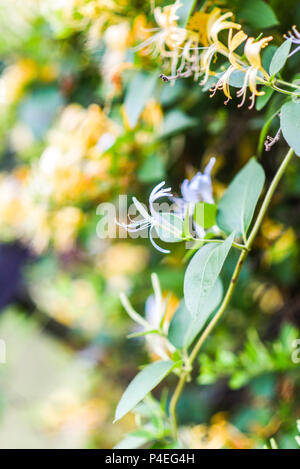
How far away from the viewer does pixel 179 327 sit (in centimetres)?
34

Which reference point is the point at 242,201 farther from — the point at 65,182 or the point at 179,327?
the point at 65,182

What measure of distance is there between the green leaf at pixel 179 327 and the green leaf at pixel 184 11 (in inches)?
7.9

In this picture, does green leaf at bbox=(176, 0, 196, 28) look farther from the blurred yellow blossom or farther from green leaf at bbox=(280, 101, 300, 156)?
the blurred yellow blossom

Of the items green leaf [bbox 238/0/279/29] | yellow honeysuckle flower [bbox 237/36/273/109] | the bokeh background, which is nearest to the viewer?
yellow honeysuckle flower [bbox 237/36/273/109]

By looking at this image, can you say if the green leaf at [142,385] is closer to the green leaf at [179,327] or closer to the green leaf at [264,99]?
the green leaf at [179,327]

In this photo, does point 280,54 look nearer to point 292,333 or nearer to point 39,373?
point 292,333

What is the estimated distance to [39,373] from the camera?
1173 millimetres

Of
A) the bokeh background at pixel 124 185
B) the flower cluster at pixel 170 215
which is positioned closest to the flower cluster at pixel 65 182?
the bokeh background at pixel 124 185

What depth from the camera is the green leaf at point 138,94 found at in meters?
0.39

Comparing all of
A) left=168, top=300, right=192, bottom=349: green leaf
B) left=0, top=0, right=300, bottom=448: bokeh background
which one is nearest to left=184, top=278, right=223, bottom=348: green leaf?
left=168, top=300, right=192, bottom=349: green leaf

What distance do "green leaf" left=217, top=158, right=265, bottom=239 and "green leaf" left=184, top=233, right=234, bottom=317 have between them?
5 centimetres

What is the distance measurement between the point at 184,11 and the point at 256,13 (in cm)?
6

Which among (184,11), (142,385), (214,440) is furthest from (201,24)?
(214,440)

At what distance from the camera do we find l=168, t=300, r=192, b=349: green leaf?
329 mm
